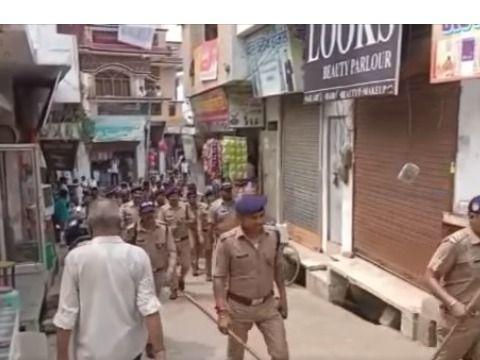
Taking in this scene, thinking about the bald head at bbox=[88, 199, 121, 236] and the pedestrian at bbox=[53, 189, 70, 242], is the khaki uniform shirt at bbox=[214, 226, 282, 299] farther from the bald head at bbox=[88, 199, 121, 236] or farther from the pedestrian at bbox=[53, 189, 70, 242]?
the pedestrian at bbox=[53, 189, 70, 242]

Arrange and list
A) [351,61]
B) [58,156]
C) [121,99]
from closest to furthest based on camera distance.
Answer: [351,61] → [58,156] → [121,99]

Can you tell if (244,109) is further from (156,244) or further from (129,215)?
(156,244)

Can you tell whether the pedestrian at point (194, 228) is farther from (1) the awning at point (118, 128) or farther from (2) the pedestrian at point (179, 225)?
(1) the awning at point (118, 128)

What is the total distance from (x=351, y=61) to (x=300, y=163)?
11.4ft

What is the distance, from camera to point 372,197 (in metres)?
8.27

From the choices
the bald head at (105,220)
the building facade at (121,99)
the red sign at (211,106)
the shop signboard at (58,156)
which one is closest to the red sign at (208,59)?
the red sign at (211,106)

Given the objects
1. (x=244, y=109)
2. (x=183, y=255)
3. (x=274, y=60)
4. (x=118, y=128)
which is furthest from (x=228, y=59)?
(x=118, y=128)

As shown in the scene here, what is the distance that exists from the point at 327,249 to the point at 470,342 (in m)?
5.62

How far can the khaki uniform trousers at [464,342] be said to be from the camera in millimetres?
4121

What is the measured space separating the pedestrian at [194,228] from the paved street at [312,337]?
1615mm

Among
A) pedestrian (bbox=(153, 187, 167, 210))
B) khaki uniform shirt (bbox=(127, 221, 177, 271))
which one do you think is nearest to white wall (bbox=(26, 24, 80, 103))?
khaki uniform shirt (bbox=(127, 221, 177, 271))

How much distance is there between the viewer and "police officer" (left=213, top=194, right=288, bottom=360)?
4.41 meters

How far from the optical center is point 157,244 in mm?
6523

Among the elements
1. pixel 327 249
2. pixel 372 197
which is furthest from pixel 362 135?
pixel 327 249
